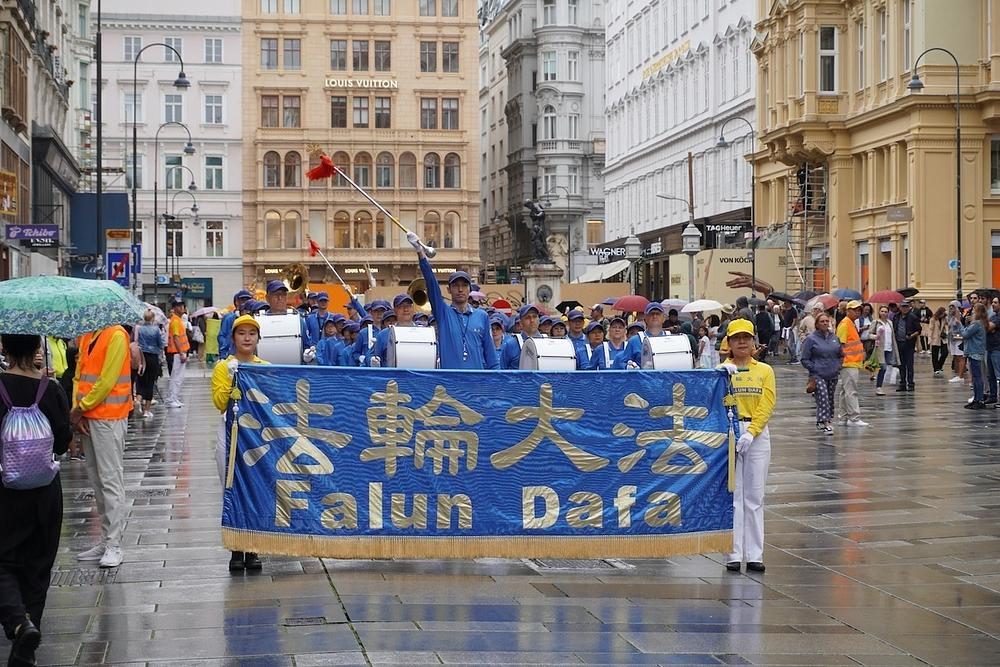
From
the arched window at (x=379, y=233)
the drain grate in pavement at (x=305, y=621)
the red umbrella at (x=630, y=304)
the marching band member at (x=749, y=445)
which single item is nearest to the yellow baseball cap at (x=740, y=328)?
the marching band member at (x=749, y=445)

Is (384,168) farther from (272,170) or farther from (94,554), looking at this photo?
(94,554)

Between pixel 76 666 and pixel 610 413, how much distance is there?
4.31m

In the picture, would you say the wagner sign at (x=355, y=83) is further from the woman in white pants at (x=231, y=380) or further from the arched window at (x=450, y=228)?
the woman in white pants at (x=231, y=380)

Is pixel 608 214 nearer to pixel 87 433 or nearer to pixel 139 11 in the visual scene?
pixel 139 11

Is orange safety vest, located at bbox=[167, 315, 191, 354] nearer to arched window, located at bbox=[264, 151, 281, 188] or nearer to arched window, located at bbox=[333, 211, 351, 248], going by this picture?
arched window, located at bbox=[333, 211, 351, 248]

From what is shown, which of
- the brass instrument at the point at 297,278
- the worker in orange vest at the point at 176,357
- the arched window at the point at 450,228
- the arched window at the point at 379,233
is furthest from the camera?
the arched window at the point at 450,228

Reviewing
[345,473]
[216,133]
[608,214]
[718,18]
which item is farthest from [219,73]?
[345,473]

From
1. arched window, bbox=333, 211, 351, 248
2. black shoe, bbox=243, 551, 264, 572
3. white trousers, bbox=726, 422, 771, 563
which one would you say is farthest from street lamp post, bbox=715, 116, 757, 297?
black shoe, bbox=243, 551, 264, 572

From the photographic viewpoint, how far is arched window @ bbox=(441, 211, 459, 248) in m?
99.2

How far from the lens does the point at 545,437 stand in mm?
10844

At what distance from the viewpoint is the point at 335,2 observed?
325ft

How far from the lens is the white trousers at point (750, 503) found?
1082 centimetres

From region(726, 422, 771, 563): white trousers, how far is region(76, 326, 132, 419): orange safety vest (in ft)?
13.9

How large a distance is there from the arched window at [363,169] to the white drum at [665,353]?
3226 inches
